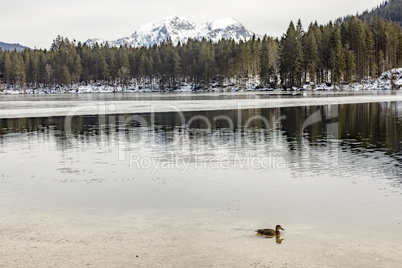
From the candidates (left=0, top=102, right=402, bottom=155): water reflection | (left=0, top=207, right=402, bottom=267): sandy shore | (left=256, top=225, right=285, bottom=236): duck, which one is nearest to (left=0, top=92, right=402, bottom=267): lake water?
(left=0, top=207, right=402, bottom=267): sandy shore

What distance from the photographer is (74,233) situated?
11.2 metres

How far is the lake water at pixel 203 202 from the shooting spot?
9727 millimetres

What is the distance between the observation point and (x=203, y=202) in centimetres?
1394

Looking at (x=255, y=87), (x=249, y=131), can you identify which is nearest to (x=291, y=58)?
(x=255, y=87)

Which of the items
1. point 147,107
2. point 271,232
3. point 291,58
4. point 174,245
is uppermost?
point 291,58

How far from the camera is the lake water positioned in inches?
383

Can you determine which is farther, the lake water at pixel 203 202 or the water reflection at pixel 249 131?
the water reflection at pixel 249 131

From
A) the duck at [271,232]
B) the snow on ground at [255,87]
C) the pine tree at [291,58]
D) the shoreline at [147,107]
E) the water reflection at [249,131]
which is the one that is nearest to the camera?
the duck at [271,232]

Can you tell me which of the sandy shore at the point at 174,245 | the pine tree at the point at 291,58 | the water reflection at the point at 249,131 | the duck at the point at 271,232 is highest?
the pine tree at the point at 291,58

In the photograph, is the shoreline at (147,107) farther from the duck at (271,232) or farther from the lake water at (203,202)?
the duck at (271,232)

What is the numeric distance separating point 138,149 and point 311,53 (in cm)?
11618

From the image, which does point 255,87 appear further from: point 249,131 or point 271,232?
point 271,232

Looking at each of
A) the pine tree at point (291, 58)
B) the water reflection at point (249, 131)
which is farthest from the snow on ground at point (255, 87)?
the water reflection at point (249, 131)

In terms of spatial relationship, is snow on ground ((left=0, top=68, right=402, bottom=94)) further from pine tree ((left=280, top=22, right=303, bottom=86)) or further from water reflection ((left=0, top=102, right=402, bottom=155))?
water reflection ((left=0, top=102, right=402, bottom=155))
